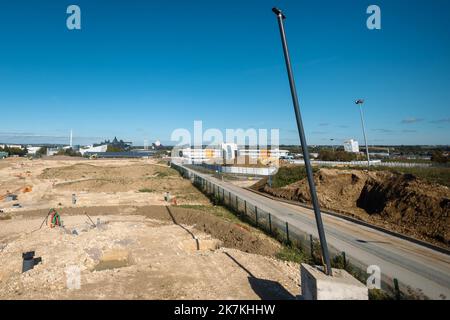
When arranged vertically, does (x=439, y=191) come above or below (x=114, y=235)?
above

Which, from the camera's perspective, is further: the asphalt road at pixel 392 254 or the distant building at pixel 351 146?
the distant building at pixel 351 146

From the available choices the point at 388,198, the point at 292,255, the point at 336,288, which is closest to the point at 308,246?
the point at 292,255

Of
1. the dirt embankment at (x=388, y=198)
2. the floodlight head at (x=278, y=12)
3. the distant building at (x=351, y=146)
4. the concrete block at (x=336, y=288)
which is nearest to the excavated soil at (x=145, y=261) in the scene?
the concrete block at (x=336, y=288)

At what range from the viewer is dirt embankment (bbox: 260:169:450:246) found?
665 inches

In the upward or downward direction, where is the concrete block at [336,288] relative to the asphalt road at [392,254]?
upward

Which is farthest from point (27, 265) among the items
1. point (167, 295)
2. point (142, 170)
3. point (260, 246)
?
point (142, 170)

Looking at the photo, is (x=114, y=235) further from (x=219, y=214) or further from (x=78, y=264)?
(x=219, y=214)

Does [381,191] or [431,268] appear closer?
[431,268]

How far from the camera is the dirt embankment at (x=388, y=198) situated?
55.4 feet

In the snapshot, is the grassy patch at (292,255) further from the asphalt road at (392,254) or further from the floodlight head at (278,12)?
the floodlight head at (278,12)

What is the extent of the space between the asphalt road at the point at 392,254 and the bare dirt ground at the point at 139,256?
3870 millimetres

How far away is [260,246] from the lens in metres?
14.3
